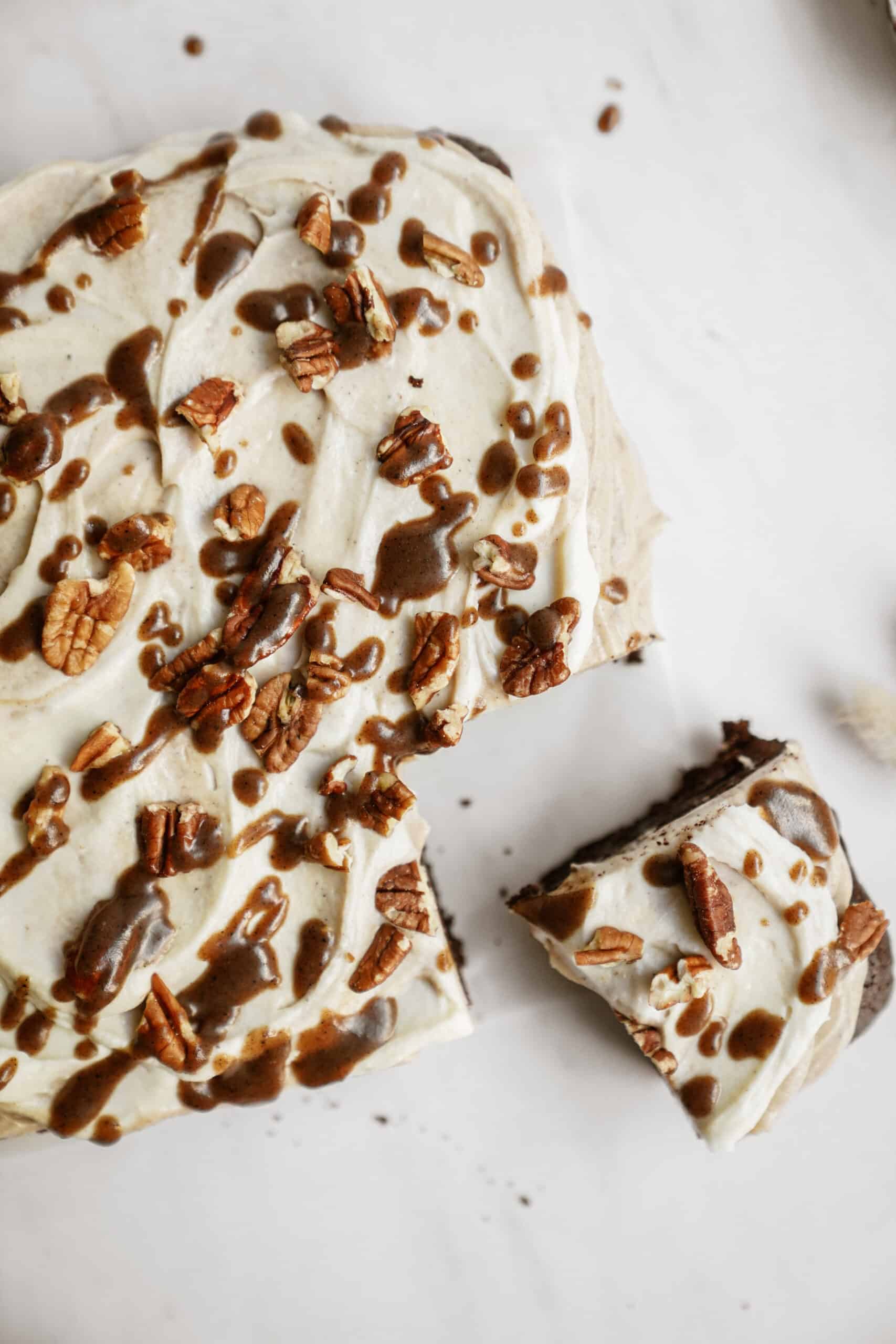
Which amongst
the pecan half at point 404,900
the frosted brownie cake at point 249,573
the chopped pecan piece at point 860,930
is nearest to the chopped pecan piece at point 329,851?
the frosted brownie cake at point 249,573

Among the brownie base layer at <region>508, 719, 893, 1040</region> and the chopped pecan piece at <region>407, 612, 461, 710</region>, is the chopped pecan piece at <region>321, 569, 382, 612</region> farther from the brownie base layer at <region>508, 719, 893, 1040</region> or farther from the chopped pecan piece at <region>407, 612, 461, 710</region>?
the brownie base layer at <region>508, 719, 893, 1040</region>

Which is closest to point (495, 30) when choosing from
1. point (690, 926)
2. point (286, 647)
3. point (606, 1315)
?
point (286, 647)

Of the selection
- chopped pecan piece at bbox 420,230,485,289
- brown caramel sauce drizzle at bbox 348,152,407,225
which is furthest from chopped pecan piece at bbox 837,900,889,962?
brown caramel sauce drizzle at bbox 348,152,407,225

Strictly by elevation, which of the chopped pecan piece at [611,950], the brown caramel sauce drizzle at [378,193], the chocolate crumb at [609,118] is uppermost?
the chocolate crumb at [609,118]

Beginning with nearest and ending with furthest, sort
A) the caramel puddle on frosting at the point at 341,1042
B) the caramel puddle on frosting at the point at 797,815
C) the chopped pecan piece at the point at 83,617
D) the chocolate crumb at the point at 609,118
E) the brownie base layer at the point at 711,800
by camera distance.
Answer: the chopped pecan piece at the point at 83,617 < the caramel puddle on frosting at the point at 341,1042 < the caramel puddle on frosting at the point at 797,815 < the brownie base layer at the point at 711,800 < the chocolate crumb at the point at 609,118

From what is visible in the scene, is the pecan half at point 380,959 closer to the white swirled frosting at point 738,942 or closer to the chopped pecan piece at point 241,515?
the white swirled frosting at point 738,942

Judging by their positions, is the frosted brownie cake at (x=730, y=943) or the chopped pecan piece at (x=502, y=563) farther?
the frosted brownie cake at (x=730, y=943)
